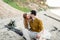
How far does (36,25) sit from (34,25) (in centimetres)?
5

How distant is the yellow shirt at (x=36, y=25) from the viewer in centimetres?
461

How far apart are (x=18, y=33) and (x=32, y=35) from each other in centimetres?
96

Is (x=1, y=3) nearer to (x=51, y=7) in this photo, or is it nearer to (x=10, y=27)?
(x=51, y=7)

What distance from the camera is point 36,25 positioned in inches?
184

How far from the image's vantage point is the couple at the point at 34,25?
4605 mm

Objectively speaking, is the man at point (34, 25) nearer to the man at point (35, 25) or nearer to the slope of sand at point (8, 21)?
the man at point (35, 25)

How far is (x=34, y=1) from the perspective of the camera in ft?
A: 32.5

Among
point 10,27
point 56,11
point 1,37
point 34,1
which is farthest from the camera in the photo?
point 34,1

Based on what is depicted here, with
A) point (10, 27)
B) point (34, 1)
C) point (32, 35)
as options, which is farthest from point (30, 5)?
point (32, 35)

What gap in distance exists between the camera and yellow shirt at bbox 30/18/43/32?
461 cm

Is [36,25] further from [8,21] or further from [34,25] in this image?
[8,21]

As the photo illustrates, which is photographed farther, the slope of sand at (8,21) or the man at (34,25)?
the slope of sand at (8,21)

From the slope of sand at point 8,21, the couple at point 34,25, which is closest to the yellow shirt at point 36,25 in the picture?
the couple at point 34,25

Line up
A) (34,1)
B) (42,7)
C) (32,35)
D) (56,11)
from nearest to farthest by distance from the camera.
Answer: (32,35), (56,11), (42,7), (34,1)
